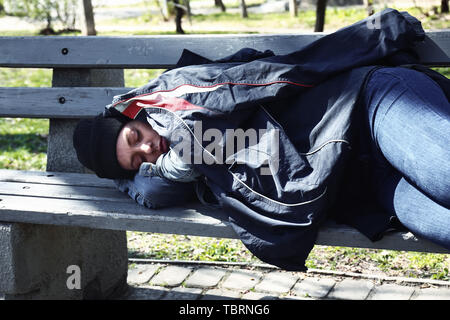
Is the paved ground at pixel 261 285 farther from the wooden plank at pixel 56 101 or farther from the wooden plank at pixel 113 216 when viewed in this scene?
the wooden plank at pixel 56 101

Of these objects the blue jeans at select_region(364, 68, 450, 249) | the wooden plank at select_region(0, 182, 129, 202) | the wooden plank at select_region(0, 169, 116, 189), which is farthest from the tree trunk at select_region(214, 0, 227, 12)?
the blue jeans at select_region(364, 68, 450, 249)

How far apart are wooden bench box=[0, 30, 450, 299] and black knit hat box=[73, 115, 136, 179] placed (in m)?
0.12

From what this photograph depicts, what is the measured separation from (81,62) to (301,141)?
136 centimetres

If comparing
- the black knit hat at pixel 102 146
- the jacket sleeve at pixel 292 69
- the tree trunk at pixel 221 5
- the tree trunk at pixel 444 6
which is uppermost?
the jacket sleeve at pixel 292 69

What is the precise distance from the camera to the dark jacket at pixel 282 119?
229 centimetres

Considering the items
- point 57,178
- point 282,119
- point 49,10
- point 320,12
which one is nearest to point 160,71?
point 320,12

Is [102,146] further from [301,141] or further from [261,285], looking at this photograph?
[261,285]

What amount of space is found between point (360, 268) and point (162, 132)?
1.51m

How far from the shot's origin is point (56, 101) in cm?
326

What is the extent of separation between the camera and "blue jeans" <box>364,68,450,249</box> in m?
2.10

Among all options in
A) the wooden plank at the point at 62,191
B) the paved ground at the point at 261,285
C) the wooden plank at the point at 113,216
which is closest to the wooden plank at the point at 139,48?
the wooden plank at the point at 62,191

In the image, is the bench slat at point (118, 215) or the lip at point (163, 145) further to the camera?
the lip at point (163, 145)

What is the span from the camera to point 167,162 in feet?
8.32

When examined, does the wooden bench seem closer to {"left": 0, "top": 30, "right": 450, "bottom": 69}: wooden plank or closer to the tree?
{"left": 0, "top": 30, "right": 450, "bottom": 69}: wooden plank
